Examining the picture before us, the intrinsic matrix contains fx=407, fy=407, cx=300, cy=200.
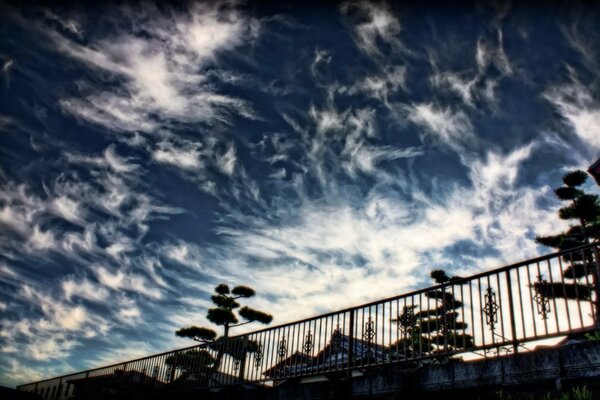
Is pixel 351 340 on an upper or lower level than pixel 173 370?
upper

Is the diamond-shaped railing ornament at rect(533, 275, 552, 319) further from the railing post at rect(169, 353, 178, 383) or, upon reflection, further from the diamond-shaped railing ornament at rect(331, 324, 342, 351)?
the railing post at rect(169, 353, 178, 383)

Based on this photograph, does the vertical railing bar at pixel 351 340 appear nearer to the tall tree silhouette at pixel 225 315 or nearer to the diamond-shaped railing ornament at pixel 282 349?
the diamond-shaped railing ornament at pixel 282 349

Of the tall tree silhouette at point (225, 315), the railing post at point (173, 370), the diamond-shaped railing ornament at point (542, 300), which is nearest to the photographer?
the diamond-shaped railing ornament at point (542, 300)

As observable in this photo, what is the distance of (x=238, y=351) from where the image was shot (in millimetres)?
9672

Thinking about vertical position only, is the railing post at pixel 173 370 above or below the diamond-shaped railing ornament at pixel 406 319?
below

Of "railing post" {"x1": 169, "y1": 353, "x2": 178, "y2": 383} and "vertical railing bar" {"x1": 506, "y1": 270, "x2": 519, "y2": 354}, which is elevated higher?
"vertical railing bar" {"x1": 506, "y1": 270, "x2": 519, "y2": 354}

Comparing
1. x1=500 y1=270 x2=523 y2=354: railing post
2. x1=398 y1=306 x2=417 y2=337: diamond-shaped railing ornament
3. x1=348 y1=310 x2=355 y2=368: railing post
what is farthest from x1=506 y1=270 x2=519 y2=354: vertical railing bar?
x1=348 y1=310 x2=355 y2=368: railing post

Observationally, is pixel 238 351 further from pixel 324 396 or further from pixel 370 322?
pixel 370 322

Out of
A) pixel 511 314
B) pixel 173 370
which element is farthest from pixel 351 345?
pixel 173 370

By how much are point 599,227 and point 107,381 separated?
24160 mm

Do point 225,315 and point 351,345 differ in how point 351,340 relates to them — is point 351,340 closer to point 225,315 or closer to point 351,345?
point 351,345

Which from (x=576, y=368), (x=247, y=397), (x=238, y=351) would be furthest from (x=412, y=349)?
(x=238, y=351)

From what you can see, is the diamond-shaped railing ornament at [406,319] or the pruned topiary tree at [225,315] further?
the pruned topiary tree at [225,315]

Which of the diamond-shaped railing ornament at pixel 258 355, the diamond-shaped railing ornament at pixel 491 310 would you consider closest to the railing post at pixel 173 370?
the diamond-shaped railing ornament at pixel 258 355
